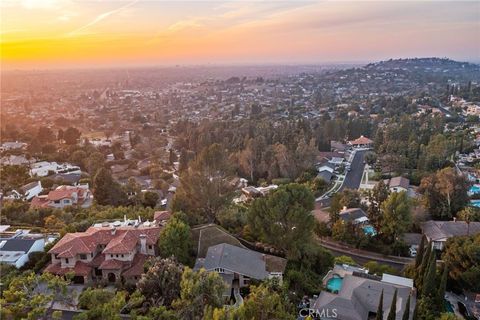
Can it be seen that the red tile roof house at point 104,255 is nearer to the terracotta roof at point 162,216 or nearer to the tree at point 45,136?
the terracotta roof at point 162,216

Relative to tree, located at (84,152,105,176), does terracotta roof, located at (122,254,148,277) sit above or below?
above

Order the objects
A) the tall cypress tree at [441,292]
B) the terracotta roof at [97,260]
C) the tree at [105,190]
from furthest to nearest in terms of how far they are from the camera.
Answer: the tree at [105,190] → the terracotta roof at [97,260] → the tall cypress tree at [441,292]

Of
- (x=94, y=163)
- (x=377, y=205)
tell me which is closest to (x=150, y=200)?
(x=94, y=163)

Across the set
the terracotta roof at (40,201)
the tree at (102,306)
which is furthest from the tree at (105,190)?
the tree at (102,306)

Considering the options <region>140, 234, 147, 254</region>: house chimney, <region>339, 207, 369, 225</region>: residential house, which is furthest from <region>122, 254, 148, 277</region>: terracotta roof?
<region>339, 207, 369, 225</region>: residential house

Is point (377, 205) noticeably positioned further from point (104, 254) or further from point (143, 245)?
point (104, 254)

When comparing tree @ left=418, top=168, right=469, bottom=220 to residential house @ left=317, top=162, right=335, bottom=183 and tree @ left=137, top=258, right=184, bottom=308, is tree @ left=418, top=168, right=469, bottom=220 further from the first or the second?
tree @ left=137, top=258, right=184, bottom=308

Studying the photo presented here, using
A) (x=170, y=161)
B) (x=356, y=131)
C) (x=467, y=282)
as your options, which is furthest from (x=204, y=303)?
(x=356, y=131)
